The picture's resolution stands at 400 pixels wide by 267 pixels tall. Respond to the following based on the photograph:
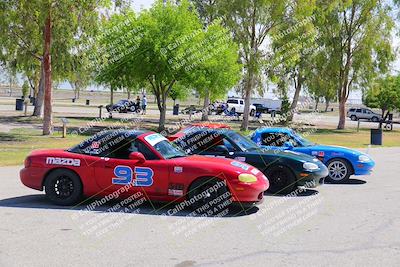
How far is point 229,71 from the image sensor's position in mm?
32062

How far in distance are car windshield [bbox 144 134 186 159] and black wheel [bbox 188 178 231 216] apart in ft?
2.62

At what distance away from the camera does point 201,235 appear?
24.0 ft

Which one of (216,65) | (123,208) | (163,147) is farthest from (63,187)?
(216,65)

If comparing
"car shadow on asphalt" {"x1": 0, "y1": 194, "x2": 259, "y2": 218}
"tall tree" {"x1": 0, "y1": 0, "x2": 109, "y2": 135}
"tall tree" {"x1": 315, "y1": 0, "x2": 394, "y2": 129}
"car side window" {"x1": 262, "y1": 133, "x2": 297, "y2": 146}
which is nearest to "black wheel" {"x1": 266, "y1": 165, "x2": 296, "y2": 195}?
"car shadow on asphalt" {"x1": 0, "y1": 194, "x2": 259, "y2": 218}

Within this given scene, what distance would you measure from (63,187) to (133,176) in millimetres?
1298

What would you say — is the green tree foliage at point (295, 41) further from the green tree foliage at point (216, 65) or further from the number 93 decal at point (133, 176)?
the number 93 decal at point (133, 176)

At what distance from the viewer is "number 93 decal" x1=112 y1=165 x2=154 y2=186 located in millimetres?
8828

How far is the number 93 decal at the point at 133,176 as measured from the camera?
8828 millimetres

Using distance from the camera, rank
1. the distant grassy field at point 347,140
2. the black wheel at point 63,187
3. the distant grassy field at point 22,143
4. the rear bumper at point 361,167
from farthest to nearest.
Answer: the distant grassy field at point 347,140, the distant grassy field at point 22,143, the rear bumper at point 361,167, the black wheel at point 63,187

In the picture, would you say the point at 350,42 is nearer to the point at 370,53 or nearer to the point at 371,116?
the point at 370,53

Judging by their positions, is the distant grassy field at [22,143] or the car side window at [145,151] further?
the distant grassy field at [22,143]

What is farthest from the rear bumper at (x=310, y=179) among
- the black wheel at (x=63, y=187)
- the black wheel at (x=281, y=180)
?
the black wheel at (x=63, y=187)

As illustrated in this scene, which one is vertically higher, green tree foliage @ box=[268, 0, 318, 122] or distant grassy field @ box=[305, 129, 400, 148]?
green tree foliage @ box=[268, 0, 318, 122]

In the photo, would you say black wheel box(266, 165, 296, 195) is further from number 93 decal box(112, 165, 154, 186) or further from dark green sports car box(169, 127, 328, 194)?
number 93 decal box(112, 165, 154, 186)
